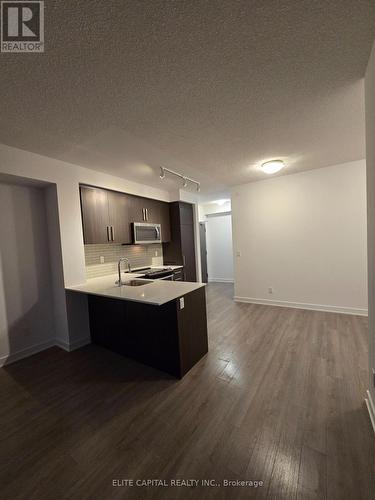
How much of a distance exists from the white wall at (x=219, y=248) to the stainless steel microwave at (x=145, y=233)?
3.01 metres

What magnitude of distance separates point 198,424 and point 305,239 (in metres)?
3.55

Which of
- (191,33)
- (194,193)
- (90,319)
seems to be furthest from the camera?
(194,193)

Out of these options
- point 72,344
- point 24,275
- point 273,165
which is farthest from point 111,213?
point 273,165

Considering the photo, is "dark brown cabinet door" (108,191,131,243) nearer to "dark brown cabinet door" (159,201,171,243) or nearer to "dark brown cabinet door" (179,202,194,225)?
"dark brown cabinet door" (159,201,171,243)

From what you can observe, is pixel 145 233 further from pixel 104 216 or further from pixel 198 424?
pixel 198 424

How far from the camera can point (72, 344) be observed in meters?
2.90

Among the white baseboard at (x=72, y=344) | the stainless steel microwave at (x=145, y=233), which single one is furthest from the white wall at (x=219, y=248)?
the white baseboard at (x=72, y=344)

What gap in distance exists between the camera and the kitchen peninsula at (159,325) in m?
2.14

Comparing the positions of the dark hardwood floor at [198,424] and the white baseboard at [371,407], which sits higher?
the white baseboard at [371,407]

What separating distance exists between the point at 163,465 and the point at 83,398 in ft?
3.43

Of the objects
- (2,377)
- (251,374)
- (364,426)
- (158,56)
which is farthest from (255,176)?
(2,377)

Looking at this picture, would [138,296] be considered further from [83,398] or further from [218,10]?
[218,10]

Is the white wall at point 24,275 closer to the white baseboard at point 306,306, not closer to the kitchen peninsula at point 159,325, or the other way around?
the kitchen peninsula at point 159,325

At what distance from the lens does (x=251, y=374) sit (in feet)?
7.11
